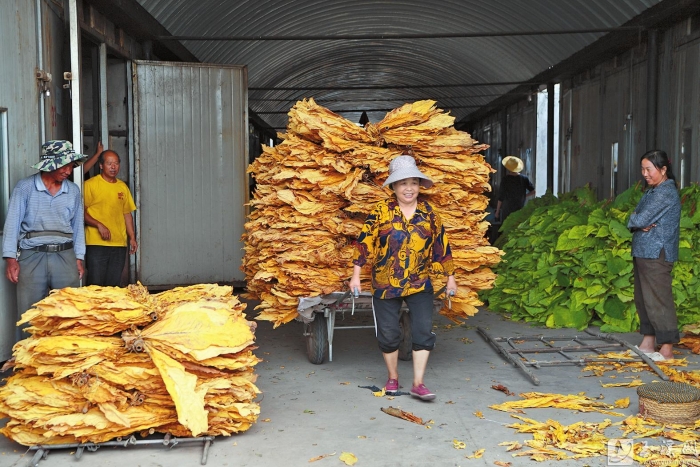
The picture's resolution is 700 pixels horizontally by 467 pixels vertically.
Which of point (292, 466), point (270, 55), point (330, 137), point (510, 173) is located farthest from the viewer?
point (270, 55)

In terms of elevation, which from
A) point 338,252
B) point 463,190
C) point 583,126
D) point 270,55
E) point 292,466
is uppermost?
point 270,55

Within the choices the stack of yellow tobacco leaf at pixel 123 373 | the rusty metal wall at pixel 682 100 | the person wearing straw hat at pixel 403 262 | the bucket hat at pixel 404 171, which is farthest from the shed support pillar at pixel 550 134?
the stack of yellow tobacco leaf at pixel 123 373

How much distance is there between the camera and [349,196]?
6.58 meters

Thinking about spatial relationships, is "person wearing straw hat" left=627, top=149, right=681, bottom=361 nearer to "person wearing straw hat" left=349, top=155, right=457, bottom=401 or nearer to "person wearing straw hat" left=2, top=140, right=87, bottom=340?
"person wearing straw hat" left=349, top=155, right=457, bottom=401

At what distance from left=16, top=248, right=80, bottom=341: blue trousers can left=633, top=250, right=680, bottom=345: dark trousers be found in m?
5.05

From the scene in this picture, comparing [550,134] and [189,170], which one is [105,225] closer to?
[189,170]

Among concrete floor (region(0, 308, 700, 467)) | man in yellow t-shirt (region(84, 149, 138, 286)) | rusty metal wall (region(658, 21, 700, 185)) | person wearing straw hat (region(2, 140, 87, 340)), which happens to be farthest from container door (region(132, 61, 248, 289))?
rusty metal wall (region(658, 21, 700, 185))

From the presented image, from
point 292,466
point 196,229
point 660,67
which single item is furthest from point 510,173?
point 292,466

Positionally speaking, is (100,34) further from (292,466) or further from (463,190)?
(292,466)

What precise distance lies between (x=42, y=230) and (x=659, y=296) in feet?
17.6

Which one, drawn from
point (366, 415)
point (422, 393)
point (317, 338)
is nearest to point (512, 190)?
point (317, 338)

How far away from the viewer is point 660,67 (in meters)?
11.5

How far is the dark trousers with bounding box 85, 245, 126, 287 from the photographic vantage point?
775 cm

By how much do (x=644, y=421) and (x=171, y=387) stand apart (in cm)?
308
